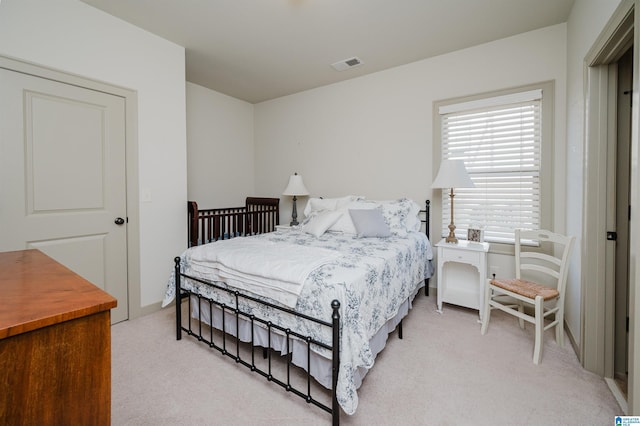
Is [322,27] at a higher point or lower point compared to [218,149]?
higher

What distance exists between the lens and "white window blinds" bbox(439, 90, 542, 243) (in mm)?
2836

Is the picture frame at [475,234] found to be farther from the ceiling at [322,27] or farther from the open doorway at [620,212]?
the ceiling at [322,27]

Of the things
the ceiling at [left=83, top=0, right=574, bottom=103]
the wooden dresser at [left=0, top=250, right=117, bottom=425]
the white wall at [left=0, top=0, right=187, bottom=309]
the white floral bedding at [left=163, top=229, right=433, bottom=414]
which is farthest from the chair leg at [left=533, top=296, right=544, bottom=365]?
the white wall at [left=0, top=0, right=187, bottom=309]

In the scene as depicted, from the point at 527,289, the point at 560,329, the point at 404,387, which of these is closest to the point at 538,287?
the point at 527,289

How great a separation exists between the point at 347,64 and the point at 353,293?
2858 millimetres

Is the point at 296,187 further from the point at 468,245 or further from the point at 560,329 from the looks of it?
the point at 560,329

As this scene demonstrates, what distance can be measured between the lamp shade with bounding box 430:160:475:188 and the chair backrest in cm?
61

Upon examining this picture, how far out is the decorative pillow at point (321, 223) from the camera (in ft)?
9.81

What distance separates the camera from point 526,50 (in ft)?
9.18

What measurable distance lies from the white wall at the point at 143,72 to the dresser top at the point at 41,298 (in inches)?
73.8

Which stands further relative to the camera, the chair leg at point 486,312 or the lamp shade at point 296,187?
the lamp shade at point 296,187

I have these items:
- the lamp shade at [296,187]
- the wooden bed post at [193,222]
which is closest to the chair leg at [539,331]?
the lamp shade at [296,187]

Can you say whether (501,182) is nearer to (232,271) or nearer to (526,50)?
(526,50)

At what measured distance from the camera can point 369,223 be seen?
288 cm
